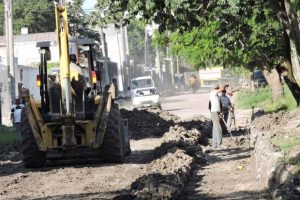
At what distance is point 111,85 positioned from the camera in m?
17.3

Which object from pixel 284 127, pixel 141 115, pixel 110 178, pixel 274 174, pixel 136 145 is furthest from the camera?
pixel 141 115

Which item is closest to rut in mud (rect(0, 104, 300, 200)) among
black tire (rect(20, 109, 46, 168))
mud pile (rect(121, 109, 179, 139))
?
black tire (rect(20, 109, 46, 168))

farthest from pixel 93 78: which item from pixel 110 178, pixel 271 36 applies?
pixel 271 36

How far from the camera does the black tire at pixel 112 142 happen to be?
17.0 metres

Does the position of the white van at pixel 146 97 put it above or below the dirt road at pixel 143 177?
above

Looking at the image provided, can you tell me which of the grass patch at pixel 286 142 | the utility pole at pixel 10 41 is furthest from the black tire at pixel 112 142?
the utility pole at pixel 10 41

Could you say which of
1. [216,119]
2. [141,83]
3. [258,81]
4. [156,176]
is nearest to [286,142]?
[216,119]

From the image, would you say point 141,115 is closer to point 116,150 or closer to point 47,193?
point 116,150

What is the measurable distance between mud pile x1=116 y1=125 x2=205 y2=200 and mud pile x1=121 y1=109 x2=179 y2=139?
699cm

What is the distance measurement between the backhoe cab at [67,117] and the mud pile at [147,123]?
1062 cm

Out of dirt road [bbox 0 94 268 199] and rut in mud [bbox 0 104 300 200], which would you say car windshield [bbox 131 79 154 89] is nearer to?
rut in mud [bbox 0 104 300 200]

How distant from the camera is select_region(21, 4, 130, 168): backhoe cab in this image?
54.0 ft

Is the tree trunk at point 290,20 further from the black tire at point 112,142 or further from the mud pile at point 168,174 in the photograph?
the black tire at point 112,142

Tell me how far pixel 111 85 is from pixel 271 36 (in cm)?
896
